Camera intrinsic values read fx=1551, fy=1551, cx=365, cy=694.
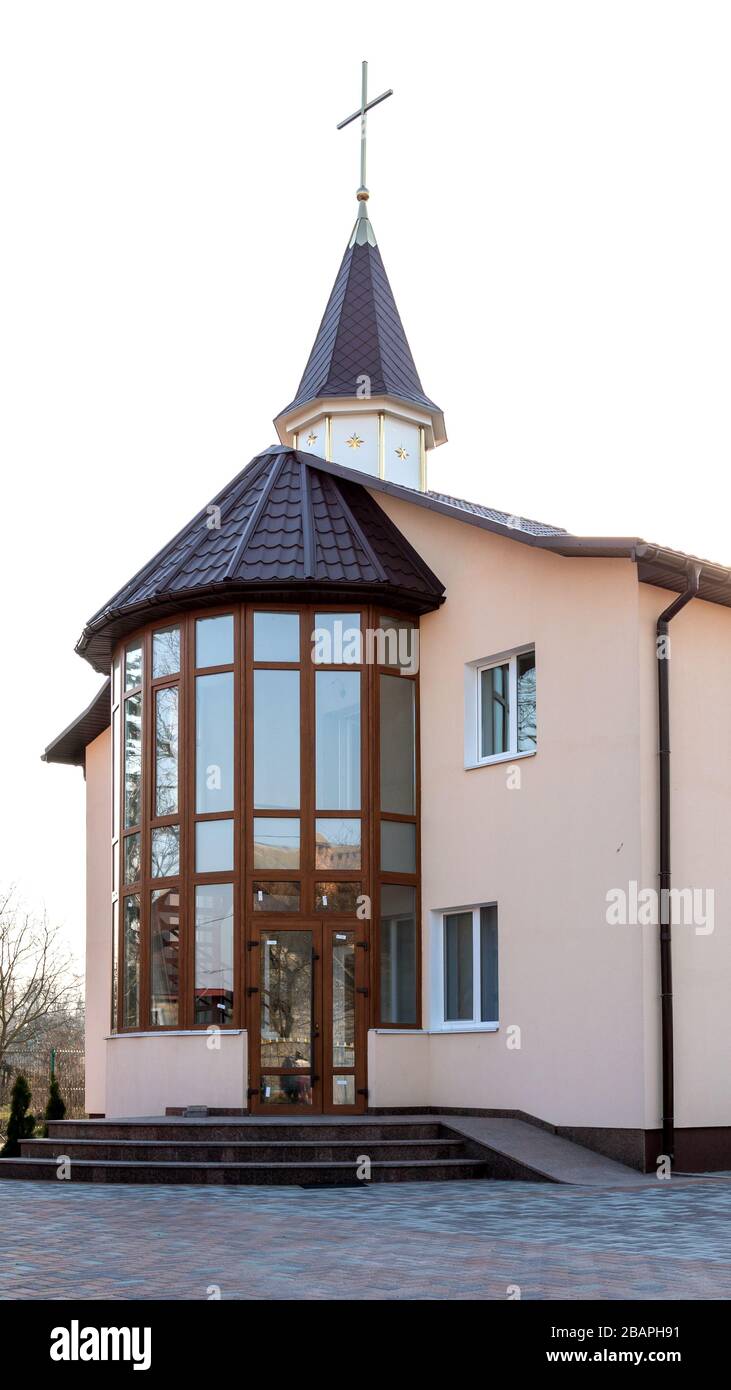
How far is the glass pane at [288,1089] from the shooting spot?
14570mm

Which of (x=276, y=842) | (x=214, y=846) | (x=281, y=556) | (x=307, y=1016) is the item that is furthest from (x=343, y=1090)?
(x=281, y=556)

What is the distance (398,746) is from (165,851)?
8.38 feet

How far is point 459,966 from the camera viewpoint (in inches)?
591

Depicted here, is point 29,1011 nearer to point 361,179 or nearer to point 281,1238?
point 361,179

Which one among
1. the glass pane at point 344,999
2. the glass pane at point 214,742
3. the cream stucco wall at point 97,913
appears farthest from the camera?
the cream stucco wall at point 97,913

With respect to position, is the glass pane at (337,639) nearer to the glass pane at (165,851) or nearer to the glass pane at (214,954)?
the glass pane at (165,851)

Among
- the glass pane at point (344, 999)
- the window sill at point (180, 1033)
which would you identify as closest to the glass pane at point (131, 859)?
the window sill at point (180, 1033)

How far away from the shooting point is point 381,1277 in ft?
23.4

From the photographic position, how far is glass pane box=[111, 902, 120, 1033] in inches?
A: 643

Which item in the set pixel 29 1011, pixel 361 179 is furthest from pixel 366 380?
pixel 29 1011

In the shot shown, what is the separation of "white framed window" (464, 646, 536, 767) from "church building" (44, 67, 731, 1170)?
0.11ft

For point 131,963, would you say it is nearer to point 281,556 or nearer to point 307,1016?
point 307,1016

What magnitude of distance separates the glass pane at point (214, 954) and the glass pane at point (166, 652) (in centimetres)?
229
